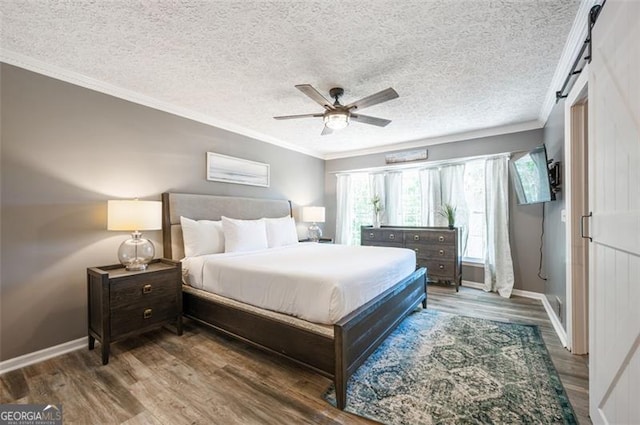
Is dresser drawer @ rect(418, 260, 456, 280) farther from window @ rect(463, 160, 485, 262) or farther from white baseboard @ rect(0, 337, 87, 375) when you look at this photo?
white baseboard @ rect(0, 337, 87, 375)

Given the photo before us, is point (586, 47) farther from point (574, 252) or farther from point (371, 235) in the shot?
point (371, 235)

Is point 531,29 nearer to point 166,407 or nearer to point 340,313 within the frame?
point 340,313

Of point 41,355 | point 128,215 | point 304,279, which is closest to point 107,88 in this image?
point 128,215

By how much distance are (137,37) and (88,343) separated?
2755mm

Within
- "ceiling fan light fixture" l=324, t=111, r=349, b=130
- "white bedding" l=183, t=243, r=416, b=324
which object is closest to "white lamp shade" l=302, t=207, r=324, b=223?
"white bedding" l=183, t=243, r=416, b=324

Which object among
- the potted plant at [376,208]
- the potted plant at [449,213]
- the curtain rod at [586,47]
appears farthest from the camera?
the potted plant at [376,208]

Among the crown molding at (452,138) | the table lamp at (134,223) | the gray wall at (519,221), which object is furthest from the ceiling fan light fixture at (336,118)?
the gray wall at (519,221)

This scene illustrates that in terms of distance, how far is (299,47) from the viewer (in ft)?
7.04

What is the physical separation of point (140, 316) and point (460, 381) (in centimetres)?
273

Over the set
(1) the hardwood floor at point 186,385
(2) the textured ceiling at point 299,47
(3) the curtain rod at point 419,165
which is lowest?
(1) the hardwood floor at point 186,385

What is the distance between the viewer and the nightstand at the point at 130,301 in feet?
7.51

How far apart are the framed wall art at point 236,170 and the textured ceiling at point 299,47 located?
0.79 m

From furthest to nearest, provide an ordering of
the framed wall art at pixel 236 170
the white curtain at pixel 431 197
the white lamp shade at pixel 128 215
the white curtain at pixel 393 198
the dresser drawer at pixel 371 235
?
the white curtain at pixel 393 198 < the dresser drawer at pixel 371 235 < the white curtain at pixel 431 197 < the framed wall art at pixel 236 170 < the white lamp shade at pixel 128 215

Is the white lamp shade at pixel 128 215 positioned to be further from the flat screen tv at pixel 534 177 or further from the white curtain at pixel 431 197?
the white curtain at pixel 431 197
